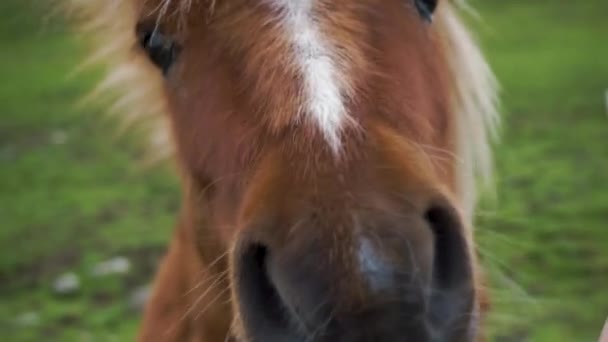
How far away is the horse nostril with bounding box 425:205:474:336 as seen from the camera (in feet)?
4.75

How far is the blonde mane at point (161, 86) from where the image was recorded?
2.18 meters

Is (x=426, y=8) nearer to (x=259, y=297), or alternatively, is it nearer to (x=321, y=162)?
(x=321, y=162)

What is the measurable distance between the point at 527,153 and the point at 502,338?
2.92 m

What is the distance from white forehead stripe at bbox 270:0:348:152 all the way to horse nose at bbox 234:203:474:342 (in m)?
0.17

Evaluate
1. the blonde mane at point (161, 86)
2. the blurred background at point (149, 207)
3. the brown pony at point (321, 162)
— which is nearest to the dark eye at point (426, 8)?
the brown pony at point (321, 162)

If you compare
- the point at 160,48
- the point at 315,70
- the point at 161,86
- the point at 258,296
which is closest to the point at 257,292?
the point at 258,296

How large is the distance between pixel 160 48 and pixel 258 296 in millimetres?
647

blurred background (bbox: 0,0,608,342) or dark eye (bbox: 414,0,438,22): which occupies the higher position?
dark eye (bbox: 414,0,438,22)

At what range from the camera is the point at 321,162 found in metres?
1.44

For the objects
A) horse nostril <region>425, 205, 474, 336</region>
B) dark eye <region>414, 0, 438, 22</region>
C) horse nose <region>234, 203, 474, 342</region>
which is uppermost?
dark eye <region>414, 0, 438, 22</region>

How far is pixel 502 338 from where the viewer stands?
4.35m

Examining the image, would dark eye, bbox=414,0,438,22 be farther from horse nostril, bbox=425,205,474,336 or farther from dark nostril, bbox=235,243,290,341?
dark nostril, bbox=235,243,290,341

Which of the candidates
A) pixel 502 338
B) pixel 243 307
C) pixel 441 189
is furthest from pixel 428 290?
pixel 502 338

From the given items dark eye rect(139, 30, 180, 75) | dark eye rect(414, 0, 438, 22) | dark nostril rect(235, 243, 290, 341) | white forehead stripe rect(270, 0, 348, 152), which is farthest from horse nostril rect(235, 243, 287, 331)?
dark eye rect(414, 0, 438, 22)
